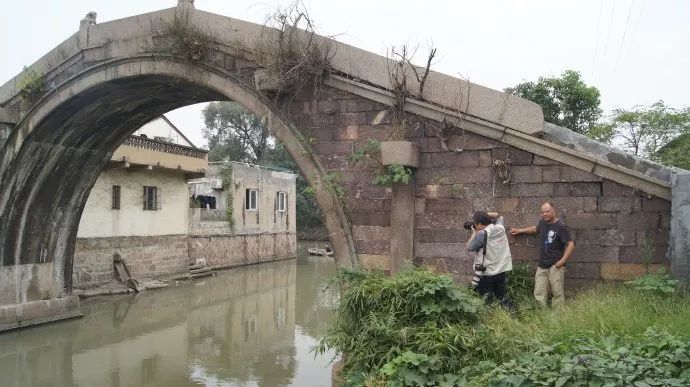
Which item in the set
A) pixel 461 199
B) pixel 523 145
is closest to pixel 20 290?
pixel 461 199

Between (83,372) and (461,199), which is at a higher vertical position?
(461,199)

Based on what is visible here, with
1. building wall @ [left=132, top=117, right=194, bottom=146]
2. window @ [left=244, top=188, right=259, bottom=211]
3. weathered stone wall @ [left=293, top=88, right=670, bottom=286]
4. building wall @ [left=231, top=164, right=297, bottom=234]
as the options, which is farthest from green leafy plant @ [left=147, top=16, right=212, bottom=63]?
window @ [left=244, top=188, right=259, bottom=211]

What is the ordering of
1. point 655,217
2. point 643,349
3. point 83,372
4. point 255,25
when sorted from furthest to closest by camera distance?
point 83,372 → point 255,25 → point 655,217 → point 643,349

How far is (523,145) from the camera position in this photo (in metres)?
5.07

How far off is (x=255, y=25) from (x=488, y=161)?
3014 mm

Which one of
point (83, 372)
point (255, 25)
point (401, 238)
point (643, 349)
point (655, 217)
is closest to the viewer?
point (643, 349)

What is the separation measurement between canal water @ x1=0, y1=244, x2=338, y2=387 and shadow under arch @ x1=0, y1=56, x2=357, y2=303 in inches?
49.3

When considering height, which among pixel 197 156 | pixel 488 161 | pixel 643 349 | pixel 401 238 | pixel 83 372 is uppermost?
pixel 197 156

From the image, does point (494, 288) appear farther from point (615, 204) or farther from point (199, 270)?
point (199, 270)

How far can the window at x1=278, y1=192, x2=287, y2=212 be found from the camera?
2494cm

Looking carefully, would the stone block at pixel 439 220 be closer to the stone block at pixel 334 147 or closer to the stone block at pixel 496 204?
the stone block at pixel 496 204

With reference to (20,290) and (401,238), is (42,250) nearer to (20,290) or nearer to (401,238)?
(20,290)

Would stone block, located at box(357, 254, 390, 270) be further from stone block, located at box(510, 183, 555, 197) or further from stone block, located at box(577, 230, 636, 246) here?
stone block, located at box(577, 230, 636, 246)

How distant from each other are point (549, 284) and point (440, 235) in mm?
1110
